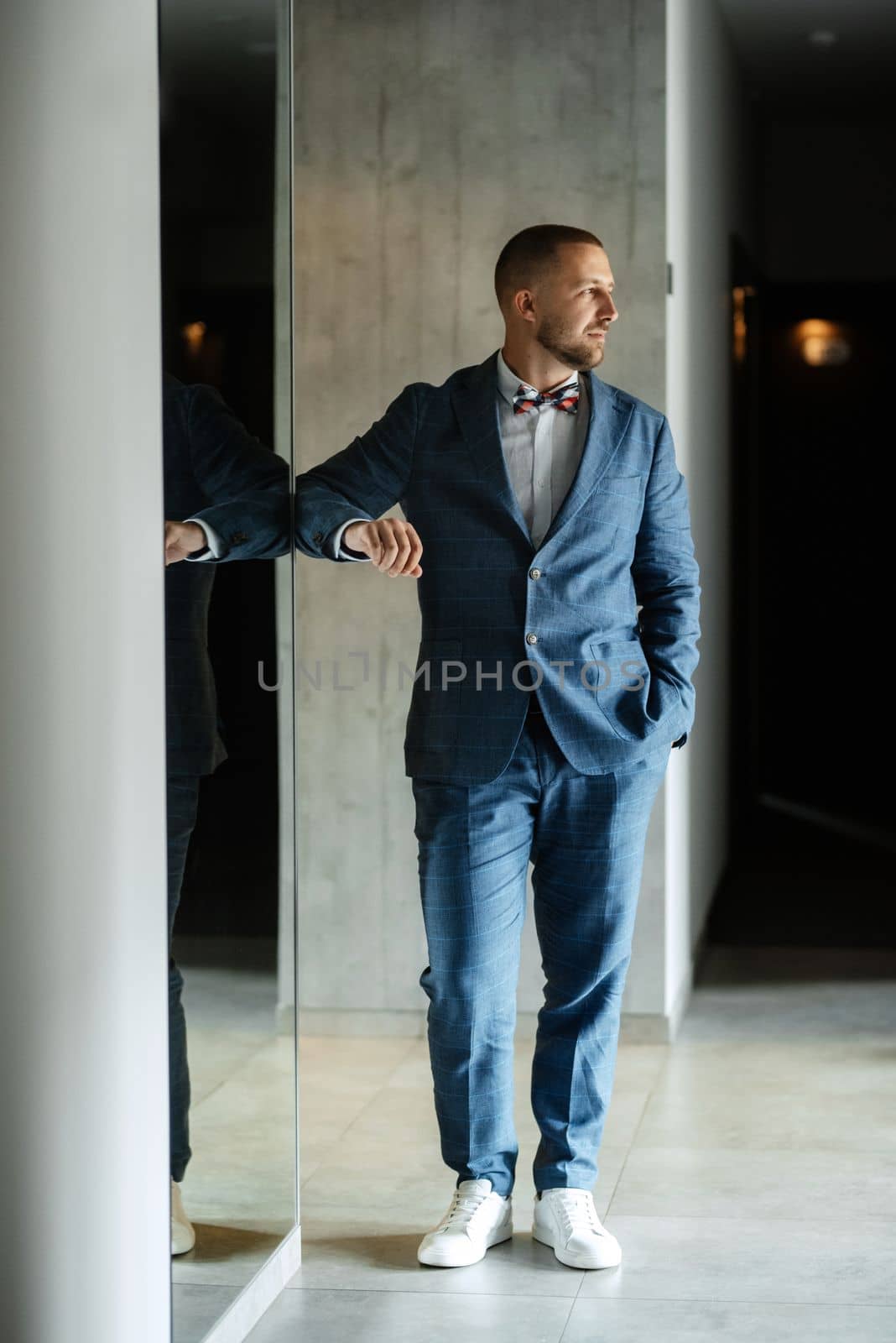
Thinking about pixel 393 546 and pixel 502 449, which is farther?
pixel 502 449

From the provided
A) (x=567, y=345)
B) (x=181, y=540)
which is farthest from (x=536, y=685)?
(x=181, y=540)

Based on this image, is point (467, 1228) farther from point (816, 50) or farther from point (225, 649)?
point (816, 50)

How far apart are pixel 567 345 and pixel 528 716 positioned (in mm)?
549

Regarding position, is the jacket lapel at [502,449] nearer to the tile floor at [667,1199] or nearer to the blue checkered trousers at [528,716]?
Result: the blue checkered trousers at [528,716]

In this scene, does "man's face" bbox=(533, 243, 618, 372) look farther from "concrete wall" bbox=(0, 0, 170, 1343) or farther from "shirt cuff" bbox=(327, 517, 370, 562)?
"concrete wall" bbox=(0, 0, 170, 1343)

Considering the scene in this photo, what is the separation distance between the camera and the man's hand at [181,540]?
6.20 feet

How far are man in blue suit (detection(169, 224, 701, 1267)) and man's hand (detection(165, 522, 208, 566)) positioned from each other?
41 centimetres

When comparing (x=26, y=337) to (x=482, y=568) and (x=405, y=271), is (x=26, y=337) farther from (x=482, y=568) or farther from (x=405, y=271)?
(x=405, y=271)

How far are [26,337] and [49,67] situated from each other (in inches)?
10.6

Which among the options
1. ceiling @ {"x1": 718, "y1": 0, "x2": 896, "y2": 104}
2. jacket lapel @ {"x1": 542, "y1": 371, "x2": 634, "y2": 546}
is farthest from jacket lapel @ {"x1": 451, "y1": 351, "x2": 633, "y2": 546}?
ceiling @ {"x1": 718, "y1": 0, "x2": 896, "y2": 104}

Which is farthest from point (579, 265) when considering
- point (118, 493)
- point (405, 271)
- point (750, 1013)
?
point (750, 1013)

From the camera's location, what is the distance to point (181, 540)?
6.29ft

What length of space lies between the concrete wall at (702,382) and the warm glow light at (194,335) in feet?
6.34

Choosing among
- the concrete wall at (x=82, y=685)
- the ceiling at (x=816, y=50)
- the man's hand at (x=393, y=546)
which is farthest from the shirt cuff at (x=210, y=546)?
the ceiling at (x=816, y=50)
